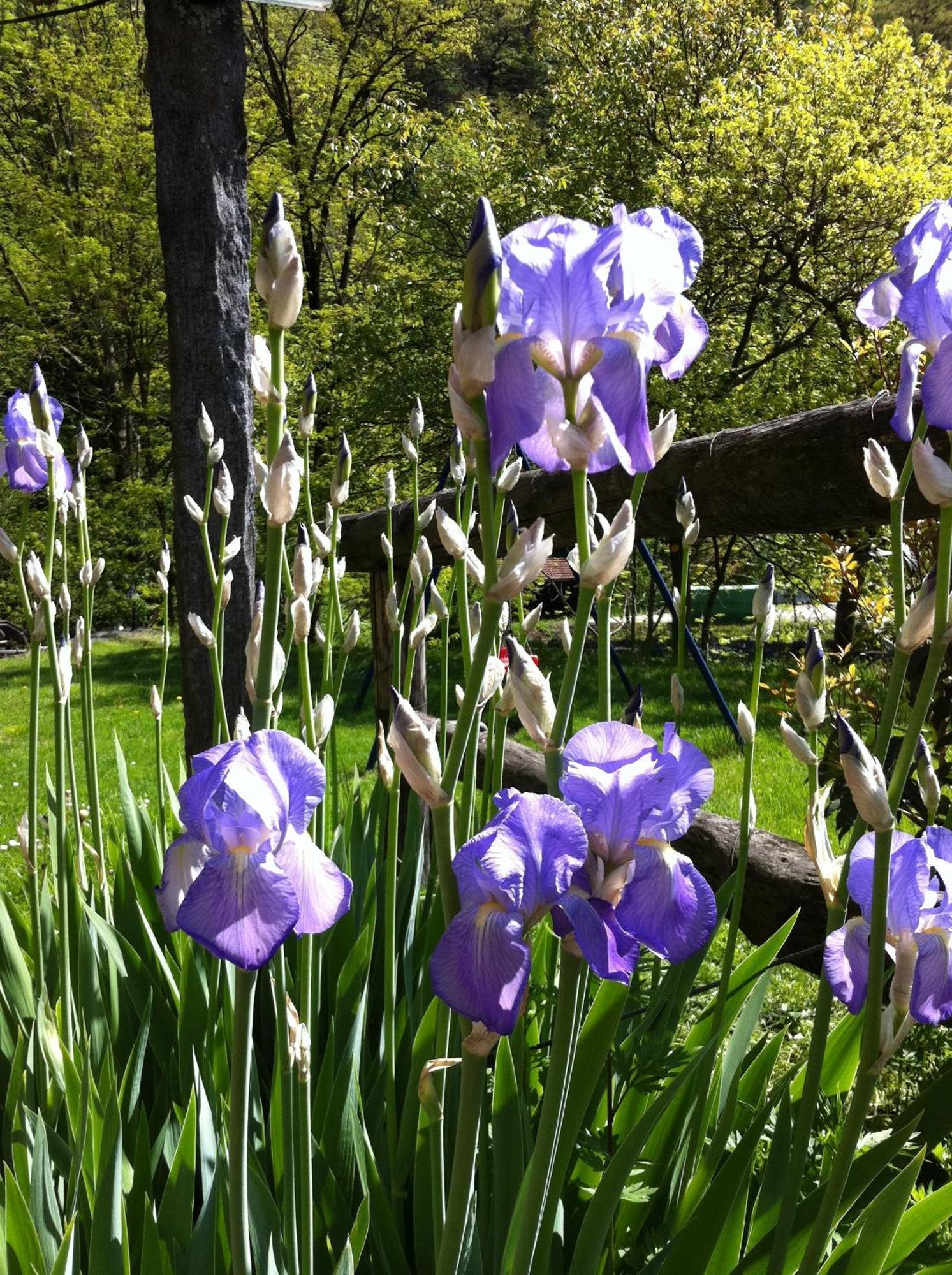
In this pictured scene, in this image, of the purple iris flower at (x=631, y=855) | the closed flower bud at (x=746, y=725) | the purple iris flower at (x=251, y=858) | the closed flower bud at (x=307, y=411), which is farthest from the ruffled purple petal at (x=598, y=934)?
the closed flower bud at (x=307, y=411)

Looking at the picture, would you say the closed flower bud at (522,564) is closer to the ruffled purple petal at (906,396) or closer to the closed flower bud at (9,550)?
the ruffled purple petal at (906,396)

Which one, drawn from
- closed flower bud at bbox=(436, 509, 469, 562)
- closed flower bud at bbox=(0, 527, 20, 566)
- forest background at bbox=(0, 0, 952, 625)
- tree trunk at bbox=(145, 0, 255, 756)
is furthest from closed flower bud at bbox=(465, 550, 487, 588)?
forest background at bbox=(0, 0, 952, 625)

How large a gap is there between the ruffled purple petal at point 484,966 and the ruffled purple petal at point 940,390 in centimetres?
41

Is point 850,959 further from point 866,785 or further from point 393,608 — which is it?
point 393,608

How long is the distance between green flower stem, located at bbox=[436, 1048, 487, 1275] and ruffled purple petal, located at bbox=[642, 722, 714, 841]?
16cm

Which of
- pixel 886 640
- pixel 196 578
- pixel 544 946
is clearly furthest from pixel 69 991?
pixel 886 640

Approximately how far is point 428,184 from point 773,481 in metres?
9.91

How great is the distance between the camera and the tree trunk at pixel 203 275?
2682 mm

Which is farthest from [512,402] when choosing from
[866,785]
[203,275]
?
[203,275]

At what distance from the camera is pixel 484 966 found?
534 millimetres

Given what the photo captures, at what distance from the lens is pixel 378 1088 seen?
1363 mm

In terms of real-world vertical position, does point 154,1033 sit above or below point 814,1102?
below

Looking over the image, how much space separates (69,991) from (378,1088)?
454 mm

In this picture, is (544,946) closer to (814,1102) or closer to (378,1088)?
(378,1088)
